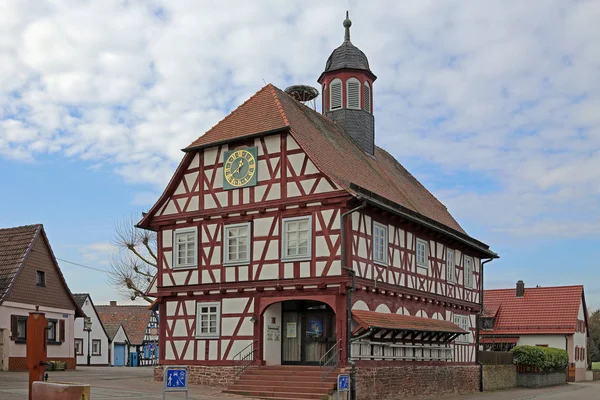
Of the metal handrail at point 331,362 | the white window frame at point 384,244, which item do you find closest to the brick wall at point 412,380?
the metal handrail at point 331,362

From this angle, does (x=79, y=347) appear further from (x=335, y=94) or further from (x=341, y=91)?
(x=341, y=91)

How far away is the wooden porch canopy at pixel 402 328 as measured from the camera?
2594 centimetres

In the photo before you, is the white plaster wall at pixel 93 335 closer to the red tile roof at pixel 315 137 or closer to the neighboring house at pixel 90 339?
the neighboring house at pixel 90 339

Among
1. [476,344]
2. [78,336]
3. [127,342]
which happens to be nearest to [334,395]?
[476,344]

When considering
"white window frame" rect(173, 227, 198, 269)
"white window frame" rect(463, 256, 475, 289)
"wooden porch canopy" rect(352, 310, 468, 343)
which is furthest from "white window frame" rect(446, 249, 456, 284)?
"white window frame" rect(173, 227, 198, 269)

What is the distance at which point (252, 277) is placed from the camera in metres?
28.1

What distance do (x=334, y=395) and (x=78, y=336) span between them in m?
42.8

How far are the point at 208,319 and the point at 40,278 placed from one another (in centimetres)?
1377

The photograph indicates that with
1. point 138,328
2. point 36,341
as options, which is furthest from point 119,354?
point 36,341

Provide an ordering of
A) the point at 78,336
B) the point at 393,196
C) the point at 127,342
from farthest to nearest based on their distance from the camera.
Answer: the point at 127,342, the point at 78,336, the point at 393,196

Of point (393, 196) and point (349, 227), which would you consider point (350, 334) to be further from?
point (393, 196)

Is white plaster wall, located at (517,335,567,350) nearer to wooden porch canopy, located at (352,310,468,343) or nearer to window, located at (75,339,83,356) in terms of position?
wooden porch canopy, located at (352,310,468,343)

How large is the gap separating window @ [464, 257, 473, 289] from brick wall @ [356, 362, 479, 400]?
389 centimetres

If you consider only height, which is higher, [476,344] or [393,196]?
[393,196]
